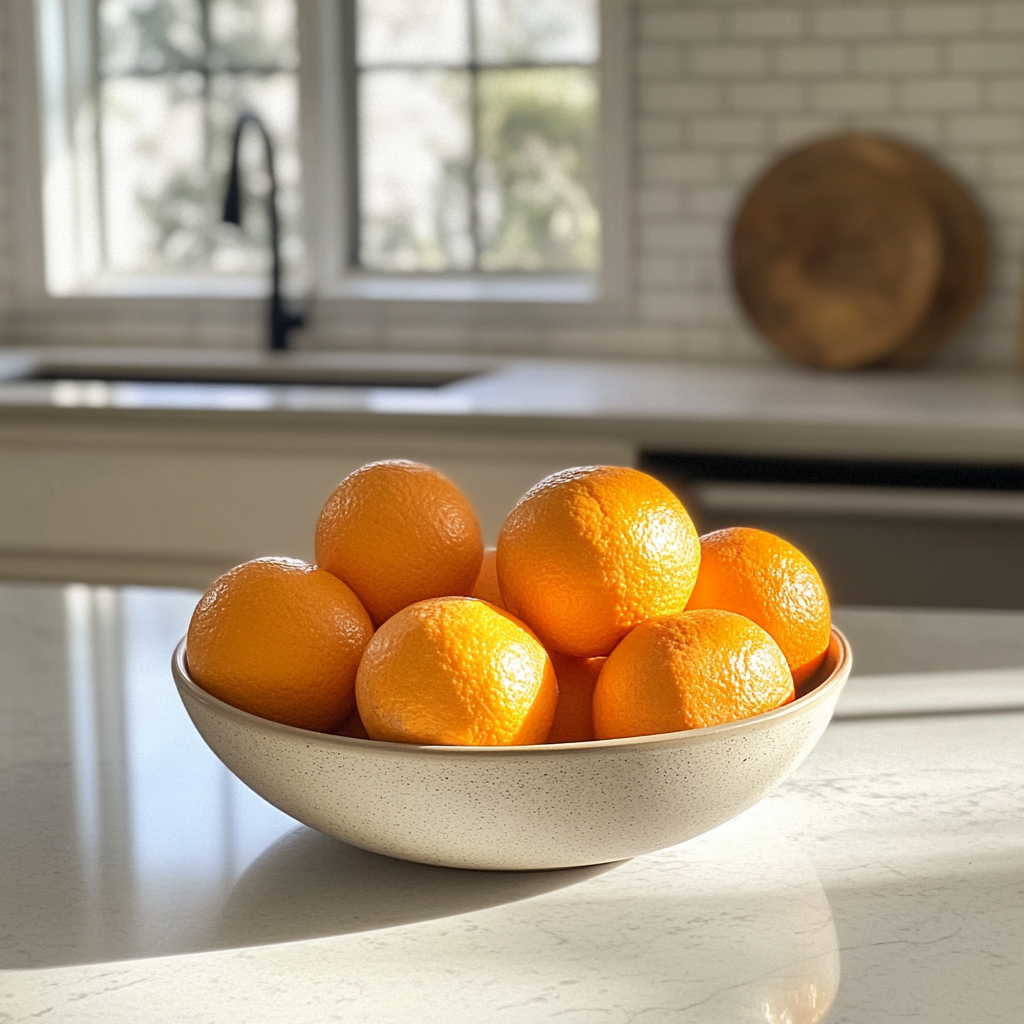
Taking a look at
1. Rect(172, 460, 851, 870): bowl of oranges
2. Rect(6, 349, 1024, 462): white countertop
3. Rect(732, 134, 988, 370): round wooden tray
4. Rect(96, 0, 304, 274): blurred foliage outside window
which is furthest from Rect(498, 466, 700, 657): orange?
Rect(96, 0, 304, 274): blurred foliage outside window

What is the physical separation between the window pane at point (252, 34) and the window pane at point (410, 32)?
0.17 m

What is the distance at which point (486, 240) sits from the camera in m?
3.22

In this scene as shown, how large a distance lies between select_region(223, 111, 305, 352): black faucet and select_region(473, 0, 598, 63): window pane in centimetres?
54

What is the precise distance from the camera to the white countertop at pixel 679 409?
2137mm

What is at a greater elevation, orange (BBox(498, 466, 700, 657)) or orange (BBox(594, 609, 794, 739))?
orange (BBox(498, 466, 700, 657))

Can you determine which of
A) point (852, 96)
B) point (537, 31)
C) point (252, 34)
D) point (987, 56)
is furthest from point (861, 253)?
point (252, 34)

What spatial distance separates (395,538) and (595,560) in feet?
0.39

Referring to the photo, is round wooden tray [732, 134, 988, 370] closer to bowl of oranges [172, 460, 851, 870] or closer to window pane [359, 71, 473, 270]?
window pane [359, 71, 473, 270]

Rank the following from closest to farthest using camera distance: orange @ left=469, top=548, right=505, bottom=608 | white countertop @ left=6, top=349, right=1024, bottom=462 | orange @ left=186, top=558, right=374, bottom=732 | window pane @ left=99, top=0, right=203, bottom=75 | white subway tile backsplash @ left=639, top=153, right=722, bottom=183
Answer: orange @ left=186, top=558, right=374, bottom=732
orange @ left=469, top=548, right=505, bottom=608
white countertop @ left=6, top=349, right=1024, bottom=462
white subway tile backsplash @ left=639, top=153, right=722, bottom=183
window pane @ left=99, top=0, right=203, bottom=75

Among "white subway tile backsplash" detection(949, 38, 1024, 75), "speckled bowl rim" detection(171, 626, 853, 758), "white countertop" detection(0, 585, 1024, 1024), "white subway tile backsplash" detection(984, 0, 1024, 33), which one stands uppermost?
"white subway tile backsplash" detection(984, 0, 1024, 33)

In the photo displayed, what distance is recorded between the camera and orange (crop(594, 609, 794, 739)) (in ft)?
2.17

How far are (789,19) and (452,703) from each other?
8.18 feet

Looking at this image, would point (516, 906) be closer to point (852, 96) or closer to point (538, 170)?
point (852, 96)

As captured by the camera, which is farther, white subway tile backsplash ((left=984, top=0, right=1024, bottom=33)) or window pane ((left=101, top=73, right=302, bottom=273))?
window pane ((left=101, top=73, right=302, bottom=273))
